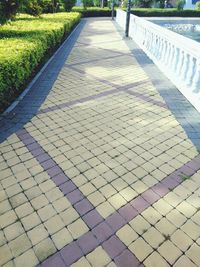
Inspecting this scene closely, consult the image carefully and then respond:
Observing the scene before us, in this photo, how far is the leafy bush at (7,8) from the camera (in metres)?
10.8

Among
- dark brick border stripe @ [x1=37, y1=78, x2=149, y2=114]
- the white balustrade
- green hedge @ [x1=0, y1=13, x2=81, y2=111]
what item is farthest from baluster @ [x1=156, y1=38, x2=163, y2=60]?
green hedge @ [x1=0, y1=13, x2=81, y2=111]

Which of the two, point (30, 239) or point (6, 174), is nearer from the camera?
point (30, 239)

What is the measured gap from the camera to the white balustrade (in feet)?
20.0

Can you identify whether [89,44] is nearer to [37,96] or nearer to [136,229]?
[37,96]

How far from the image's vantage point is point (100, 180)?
387 cm

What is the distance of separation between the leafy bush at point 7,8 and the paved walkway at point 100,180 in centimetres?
552

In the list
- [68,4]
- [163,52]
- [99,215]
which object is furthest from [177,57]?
[68,4]

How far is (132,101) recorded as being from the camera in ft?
21.8

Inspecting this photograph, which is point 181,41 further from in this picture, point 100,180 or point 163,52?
point 100,180

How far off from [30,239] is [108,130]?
2.76m

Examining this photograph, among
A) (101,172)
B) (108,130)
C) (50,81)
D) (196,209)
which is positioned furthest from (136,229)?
(50,81)

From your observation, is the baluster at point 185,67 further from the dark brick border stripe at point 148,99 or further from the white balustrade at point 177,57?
the dark brick border stripe at point 148,99

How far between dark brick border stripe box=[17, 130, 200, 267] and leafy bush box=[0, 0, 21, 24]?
338 inches

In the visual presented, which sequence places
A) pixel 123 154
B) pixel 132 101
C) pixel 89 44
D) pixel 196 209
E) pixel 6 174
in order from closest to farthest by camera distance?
pixel 196 209
pixel 6 174
pixel 123 154
pixel 132 101
pixel 89 44
